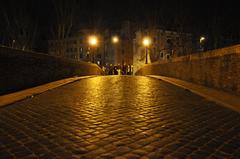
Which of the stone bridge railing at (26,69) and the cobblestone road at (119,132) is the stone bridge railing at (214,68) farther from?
the stone bridge railing at (26,69)

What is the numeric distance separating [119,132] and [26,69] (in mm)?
8357

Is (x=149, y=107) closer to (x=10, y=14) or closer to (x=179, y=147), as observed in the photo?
(x=179, y=147)

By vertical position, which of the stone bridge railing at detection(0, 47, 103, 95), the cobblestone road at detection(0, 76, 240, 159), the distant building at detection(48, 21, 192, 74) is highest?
the distant building at detection(48, 21, 192, 74)

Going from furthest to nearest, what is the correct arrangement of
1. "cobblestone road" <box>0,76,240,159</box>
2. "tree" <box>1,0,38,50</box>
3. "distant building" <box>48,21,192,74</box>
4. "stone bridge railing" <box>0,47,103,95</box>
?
"distant building" <box>48,21,192,74</box> → "tree" <box>1,0,38,50</box> → "stone bridge railing" <box>0,47,103,95</box> → "cobblestone road" <box>0,76,240,159</box>

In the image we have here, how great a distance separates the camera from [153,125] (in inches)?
188

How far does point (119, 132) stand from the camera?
4316mm

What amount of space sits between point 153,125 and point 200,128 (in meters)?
0.99

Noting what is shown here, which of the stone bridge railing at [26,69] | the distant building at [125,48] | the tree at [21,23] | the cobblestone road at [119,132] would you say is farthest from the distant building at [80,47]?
the cobblestone road at [119,132]

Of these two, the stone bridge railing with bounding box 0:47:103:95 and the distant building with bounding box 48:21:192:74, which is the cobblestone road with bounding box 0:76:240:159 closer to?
the stone bridge railing with bounding box 0:47:103:95

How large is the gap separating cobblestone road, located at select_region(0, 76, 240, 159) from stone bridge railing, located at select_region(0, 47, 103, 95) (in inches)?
129

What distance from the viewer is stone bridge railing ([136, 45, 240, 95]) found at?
841 centimetres

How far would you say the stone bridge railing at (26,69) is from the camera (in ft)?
30.5

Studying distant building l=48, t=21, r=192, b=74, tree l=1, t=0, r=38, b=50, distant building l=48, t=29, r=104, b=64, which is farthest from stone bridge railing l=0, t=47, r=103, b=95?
distant building l=48, t=29, r=104, b=64

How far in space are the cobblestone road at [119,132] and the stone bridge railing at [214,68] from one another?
102 inches
